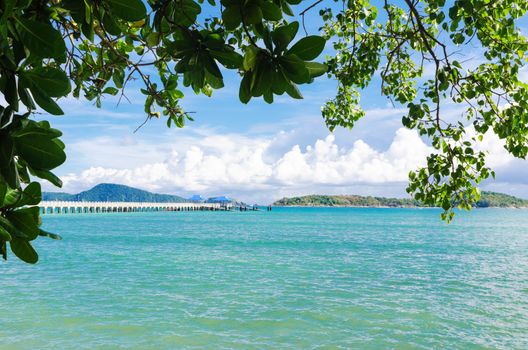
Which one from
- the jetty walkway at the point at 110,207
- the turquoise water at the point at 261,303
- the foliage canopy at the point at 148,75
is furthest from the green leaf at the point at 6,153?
the jetty walkway at the point at 110,207

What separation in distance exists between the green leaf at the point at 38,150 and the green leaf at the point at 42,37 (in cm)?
24

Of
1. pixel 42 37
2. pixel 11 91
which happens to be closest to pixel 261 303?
pixel 11 91

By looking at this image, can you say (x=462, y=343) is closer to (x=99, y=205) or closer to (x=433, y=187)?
(x=433, y=187)

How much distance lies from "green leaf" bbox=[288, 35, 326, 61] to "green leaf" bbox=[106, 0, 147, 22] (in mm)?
416

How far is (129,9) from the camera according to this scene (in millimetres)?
1298

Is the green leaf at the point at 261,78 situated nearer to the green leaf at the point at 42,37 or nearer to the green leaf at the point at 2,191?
the green leaf at the point at 42,37

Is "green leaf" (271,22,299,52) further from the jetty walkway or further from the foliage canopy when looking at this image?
the jetty walkway

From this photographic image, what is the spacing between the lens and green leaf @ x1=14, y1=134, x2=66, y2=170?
1284 mm

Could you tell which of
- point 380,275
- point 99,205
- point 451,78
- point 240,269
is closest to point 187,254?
point 240,269

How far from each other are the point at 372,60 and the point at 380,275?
1450 cm

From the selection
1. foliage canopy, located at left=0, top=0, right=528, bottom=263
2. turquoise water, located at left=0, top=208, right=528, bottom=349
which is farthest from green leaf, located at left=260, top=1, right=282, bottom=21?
turquoise water, located at left=0, top=208, right=528, bottom=349

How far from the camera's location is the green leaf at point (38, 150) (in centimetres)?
128

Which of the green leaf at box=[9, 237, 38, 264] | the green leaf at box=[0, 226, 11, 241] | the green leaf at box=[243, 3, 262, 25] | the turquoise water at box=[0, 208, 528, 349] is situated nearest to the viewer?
the green leaf at box=[0, 226, 11, 241]

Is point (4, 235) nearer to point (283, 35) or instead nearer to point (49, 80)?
point (49, 80)
